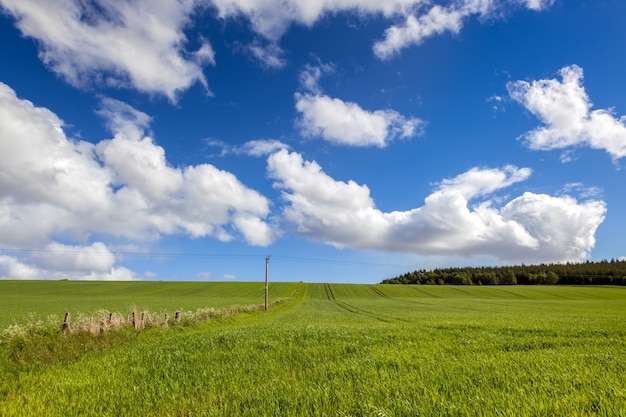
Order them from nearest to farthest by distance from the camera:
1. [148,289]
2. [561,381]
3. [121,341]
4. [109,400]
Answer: [561,381], [109,400], [121,341], [148,289]

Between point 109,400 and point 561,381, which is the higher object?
point 561,381

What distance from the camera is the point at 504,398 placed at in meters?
5.69

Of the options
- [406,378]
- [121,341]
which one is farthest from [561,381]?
[121,341]

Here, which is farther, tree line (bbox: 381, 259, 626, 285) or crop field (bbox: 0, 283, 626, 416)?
tree line (bbox: 381, 259, 626, 285)

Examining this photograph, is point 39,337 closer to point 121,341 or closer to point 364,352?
point 121,341

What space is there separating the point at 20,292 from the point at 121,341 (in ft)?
352

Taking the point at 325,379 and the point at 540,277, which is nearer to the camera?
the point at 325,379

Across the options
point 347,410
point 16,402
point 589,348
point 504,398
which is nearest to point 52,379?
point 16,402

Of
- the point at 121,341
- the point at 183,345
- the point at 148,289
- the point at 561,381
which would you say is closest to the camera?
the point at 561,381

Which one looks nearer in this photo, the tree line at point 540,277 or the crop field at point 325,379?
the crop field at point 325,379

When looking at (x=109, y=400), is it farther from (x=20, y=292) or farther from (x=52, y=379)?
(x=20, y=292)

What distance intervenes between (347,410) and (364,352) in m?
5.35

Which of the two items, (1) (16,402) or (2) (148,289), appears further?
(2) (148,289)

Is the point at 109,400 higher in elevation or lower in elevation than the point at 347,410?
lower
